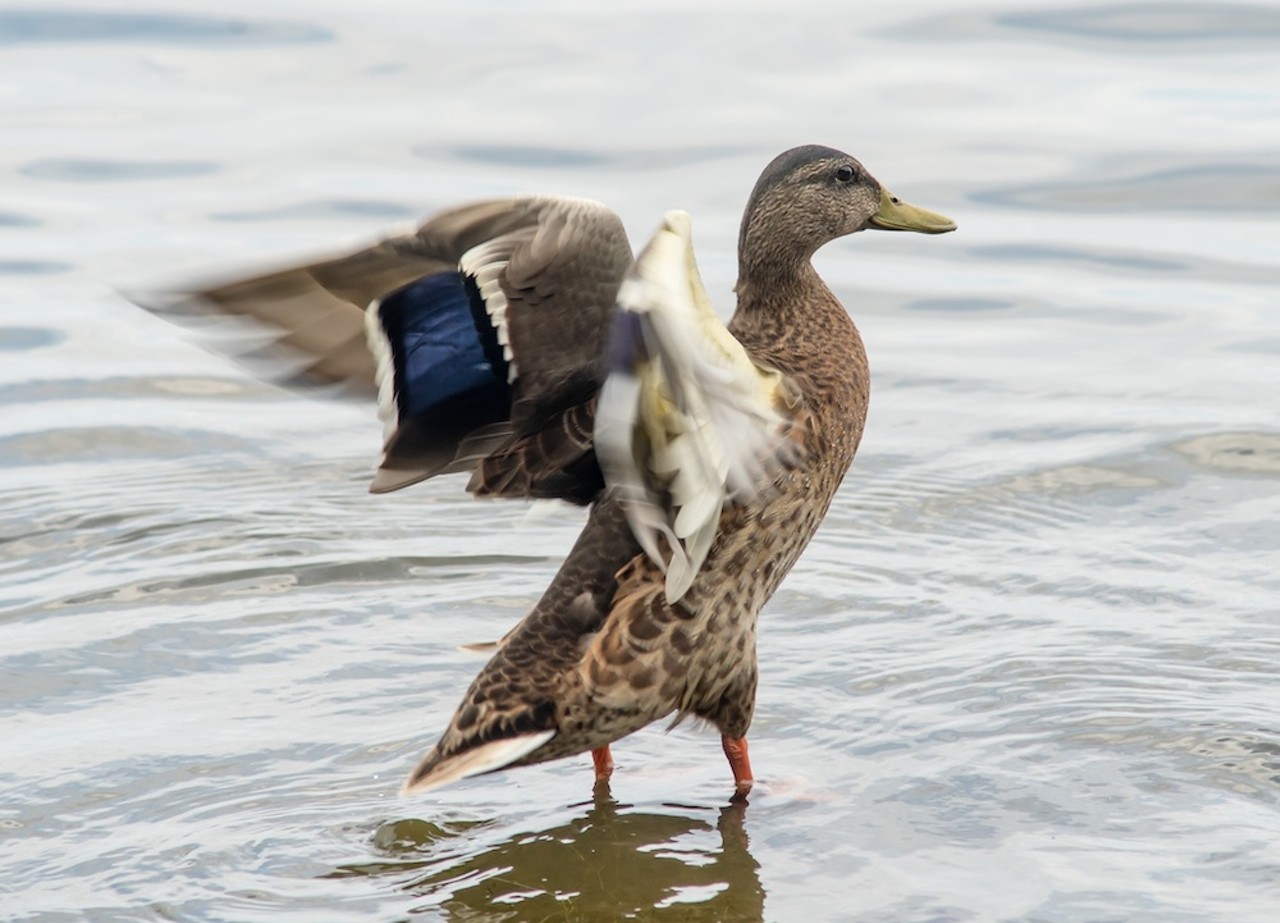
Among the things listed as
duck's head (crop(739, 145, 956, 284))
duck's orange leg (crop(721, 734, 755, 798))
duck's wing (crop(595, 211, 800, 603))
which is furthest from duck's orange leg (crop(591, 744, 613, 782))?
duck's head (crop(739, 145, 956, 284))

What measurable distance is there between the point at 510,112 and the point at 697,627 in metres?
7.44

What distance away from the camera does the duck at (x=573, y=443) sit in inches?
177

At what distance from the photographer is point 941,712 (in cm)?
536

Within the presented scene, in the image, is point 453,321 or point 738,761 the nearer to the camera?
point 453,321

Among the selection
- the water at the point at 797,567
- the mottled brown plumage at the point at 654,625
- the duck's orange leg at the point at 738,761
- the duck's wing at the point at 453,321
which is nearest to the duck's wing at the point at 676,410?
the mottled brown plumage at the point at 654,625

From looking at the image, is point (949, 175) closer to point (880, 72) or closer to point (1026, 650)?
point (880, 72)

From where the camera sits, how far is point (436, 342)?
185 inches

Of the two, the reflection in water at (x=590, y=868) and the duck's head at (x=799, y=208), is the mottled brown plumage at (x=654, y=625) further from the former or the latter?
the duck's head at (x=799, y=208)

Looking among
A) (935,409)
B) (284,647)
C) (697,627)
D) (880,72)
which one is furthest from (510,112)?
(697,627)

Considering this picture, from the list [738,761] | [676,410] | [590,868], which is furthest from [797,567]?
[676,410]

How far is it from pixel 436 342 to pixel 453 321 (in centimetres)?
6

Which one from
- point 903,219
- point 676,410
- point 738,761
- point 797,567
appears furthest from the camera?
point 797,567

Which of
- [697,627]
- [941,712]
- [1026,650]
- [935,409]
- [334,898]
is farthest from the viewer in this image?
[935,409]

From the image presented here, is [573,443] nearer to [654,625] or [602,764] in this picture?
[654,625]
